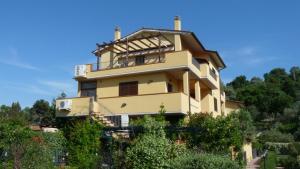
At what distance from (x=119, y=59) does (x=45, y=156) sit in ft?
47.5

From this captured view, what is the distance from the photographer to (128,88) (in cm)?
2698

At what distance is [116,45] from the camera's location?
29.1m

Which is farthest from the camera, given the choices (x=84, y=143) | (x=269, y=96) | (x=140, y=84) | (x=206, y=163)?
(x=269, y=96)

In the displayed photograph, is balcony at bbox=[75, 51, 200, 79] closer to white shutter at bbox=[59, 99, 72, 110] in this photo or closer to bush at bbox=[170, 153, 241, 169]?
white shutter at bbox=[59, 99, 72, 110]

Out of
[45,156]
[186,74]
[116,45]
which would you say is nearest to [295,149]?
[186,74]

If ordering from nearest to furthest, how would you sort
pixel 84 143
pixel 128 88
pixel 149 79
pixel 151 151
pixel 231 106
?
pixel 151 151 → pixel 84 143 → pixel 149 79 → pixel 128 88 → pixel 231 106

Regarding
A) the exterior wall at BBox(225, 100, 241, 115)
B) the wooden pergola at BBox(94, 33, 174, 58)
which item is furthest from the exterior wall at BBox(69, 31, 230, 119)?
the exterior wall at BBox(225, 100, 241, 115)

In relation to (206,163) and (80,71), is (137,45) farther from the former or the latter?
(206,163)

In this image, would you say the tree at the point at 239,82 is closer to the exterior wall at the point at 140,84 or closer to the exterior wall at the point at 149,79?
the exterior wall at the point at 149,79

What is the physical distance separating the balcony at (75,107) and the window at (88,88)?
6.80ft

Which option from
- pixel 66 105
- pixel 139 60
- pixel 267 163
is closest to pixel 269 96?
pixel 139 60

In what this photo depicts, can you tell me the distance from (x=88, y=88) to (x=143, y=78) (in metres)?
5.14

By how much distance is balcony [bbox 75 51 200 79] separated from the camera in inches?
974

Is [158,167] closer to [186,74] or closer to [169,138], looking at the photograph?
[169,138]
